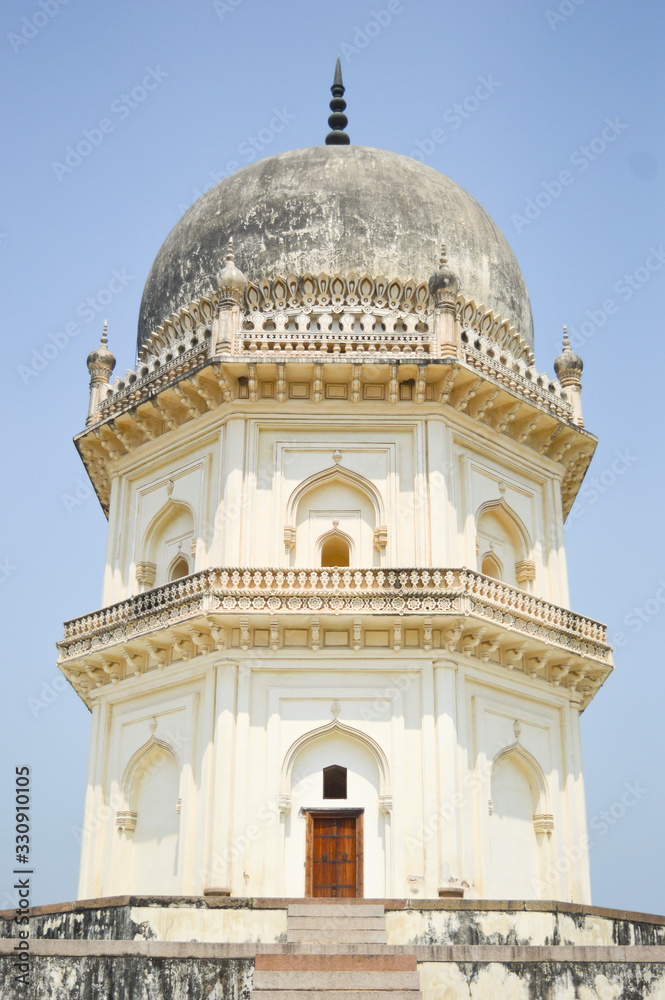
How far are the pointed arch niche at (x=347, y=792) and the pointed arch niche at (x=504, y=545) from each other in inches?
152

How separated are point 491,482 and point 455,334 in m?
2.47

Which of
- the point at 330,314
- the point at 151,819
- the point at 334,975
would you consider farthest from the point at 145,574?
the point at 334,975

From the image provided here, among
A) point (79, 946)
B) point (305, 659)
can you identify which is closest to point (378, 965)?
point (79, 946)

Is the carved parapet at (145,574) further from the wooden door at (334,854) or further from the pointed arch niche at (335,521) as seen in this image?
the wooden door at (334,854)

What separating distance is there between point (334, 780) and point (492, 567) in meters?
4.57

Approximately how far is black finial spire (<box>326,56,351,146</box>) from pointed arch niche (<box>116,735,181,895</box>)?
11937mm

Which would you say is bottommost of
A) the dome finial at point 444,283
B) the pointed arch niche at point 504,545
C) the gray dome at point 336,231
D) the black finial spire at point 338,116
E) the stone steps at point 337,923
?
the stone steps at point 337,923

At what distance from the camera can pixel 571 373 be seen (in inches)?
845

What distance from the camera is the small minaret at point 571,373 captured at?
835 inches

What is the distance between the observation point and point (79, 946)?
36.6ft

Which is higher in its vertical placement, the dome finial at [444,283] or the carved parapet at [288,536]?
the dome finial at [444,283]

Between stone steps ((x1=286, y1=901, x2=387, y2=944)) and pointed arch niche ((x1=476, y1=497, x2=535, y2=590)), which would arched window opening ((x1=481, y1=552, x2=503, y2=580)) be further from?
stone steps ((x1=286, y1=901, x2=387, y2=944))

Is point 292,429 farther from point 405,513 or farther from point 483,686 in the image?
point 483,686

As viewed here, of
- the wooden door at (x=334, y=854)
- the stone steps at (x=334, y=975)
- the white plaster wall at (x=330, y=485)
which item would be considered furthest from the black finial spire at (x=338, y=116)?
the stone steps at (x=334, y=975)
